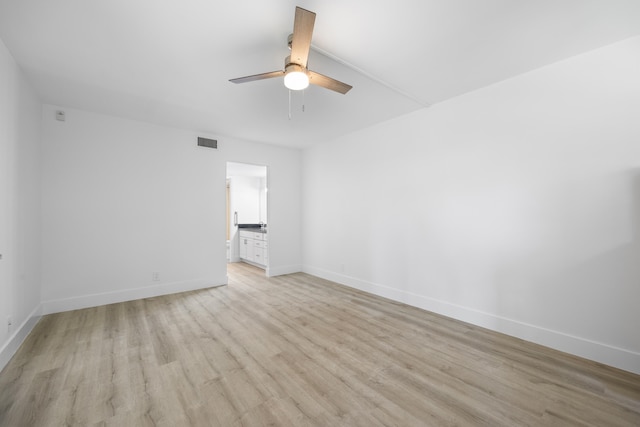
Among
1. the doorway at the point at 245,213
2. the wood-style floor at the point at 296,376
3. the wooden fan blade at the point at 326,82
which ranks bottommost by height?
the wood-style floor at the point at 296,376

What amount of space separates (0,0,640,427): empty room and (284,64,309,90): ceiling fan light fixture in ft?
0.05

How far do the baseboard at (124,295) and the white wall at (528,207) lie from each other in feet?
9.92

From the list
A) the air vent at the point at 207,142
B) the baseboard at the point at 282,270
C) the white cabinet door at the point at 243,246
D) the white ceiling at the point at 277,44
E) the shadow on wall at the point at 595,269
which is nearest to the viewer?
the white ceiling at the point at 277,44

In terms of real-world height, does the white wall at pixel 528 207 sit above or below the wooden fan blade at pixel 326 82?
below

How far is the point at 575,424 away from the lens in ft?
5.36

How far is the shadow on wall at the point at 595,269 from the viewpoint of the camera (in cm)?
218

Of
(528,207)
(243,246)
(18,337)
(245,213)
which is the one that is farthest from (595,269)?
(245,213)

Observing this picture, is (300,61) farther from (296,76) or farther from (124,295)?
(124,295)

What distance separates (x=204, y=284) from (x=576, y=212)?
510 cm

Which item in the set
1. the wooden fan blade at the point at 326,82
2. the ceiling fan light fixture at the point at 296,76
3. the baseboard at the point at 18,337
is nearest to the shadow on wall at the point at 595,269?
the wooden fan blade at the point at 326,82

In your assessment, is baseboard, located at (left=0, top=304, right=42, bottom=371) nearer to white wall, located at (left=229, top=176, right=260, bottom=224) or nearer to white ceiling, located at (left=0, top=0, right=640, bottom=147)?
white ceiling, located at (left=0, top=0, right=640, bottom=147)

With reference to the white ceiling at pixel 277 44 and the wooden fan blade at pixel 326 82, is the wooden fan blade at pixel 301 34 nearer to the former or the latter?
the wooden fan blade at pixel 326 82

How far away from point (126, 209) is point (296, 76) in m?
3.49

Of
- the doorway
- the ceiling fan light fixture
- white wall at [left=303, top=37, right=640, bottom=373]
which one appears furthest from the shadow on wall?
the doorway
